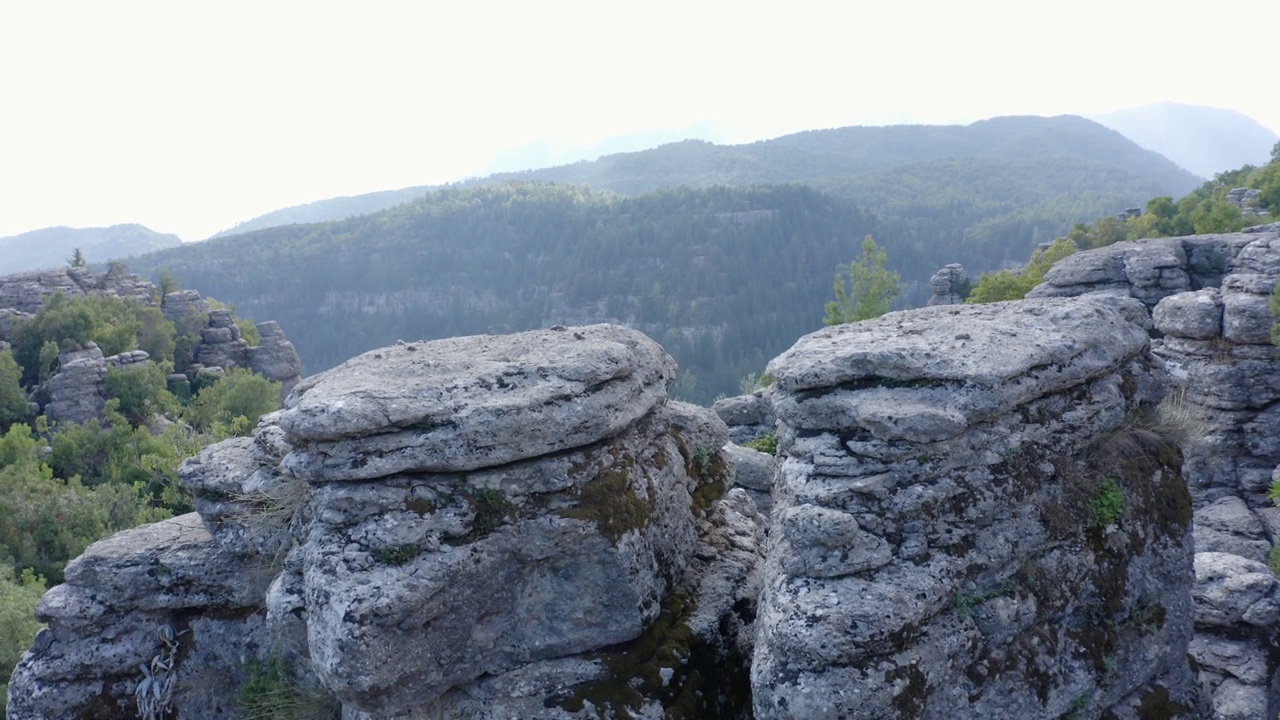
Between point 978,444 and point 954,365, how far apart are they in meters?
0.69

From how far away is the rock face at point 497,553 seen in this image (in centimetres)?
660

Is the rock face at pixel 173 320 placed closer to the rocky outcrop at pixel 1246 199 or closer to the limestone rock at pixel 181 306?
the limestone rock at pixel 181 306

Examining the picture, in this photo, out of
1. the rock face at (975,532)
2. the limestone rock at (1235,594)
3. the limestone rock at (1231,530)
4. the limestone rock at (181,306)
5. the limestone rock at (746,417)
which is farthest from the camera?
the limestone rock at (181,306)

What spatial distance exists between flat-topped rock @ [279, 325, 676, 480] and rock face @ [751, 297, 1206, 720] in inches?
65.5

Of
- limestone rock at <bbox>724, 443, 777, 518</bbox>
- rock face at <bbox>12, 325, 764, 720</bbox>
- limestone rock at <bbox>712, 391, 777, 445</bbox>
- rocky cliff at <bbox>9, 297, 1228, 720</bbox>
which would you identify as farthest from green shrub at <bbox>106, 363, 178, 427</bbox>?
rock face at <bbox>12, 325, 764, 720</bbox>

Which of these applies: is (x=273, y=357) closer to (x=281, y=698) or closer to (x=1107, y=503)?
(x=281, y=698)

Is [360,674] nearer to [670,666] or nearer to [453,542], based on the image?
[453,542]

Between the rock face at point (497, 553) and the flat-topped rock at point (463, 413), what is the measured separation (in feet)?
0.05

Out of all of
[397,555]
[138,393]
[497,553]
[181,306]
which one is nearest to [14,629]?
[397,555]

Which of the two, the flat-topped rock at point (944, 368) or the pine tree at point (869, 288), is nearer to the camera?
the flat-topped rock at point (944, 368)

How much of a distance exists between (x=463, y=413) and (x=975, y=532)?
4.37 metres

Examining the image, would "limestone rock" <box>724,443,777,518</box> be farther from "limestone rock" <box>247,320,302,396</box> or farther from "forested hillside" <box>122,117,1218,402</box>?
"forested hillside" <box>122,117,1218,402</box>

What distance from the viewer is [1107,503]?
7.35 meters

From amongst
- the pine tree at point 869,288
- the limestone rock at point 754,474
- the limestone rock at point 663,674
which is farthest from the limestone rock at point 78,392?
the limestone rock at point 663,674
